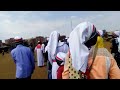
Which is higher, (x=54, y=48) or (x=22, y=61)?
(x=54, y=48)

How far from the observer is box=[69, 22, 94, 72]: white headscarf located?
8.40 ft

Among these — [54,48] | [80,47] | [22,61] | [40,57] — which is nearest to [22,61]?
[22,61]

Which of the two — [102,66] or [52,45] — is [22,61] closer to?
[52,45]

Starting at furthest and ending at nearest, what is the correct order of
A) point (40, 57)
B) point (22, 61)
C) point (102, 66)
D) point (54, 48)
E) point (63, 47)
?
point (40, 57), point (54, 48), point (63, 47), point (22, 61), point (102, 66)

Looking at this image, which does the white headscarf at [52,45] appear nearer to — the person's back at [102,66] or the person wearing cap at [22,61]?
the person wearing cap at [22,61]

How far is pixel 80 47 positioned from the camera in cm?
258
